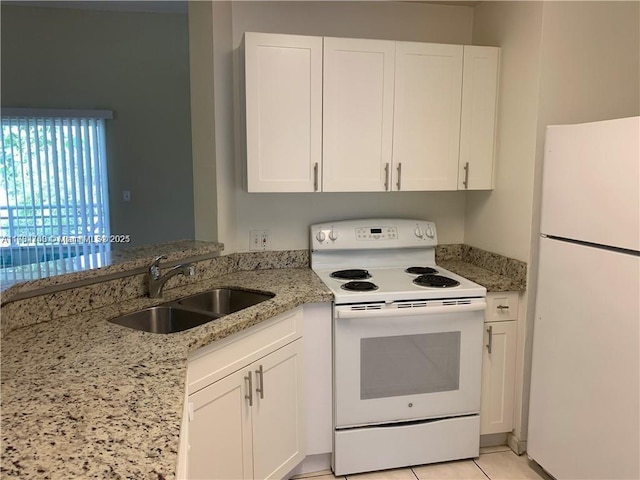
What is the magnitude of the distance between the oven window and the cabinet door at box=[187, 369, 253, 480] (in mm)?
628

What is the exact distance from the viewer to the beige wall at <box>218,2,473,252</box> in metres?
2.52

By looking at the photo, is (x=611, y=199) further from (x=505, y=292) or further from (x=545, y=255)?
(x=505, y=292)

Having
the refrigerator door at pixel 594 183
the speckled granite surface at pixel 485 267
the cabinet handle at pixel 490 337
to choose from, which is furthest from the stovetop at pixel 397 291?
the refrigerator door at pixel 594 183

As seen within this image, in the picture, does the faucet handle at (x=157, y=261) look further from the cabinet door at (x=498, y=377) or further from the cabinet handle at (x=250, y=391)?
the cabinet door at (x=498, y=377)

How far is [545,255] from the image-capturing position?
2184mm

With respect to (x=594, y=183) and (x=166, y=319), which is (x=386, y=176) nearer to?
(x=594, y=183)

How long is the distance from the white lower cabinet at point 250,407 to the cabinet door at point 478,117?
1219 millimetres

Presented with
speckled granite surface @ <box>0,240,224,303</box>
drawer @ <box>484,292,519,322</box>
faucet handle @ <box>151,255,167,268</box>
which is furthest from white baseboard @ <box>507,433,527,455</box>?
faucet handle @ <box>151,255,167,268</box>

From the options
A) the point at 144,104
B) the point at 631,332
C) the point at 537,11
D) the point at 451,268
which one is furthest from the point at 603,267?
the point at 144,104

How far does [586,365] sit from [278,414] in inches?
51.3

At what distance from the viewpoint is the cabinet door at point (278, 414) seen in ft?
6.39

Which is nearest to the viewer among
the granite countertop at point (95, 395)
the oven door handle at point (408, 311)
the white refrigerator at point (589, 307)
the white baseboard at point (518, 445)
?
the granite countertop at point (95, 395)

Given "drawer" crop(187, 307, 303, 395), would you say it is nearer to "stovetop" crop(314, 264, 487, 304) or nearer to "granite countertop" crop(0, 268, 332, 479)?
"granite countertop" crop(0, 268, 332, 479)

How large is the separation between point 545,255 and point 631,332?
52 cm
